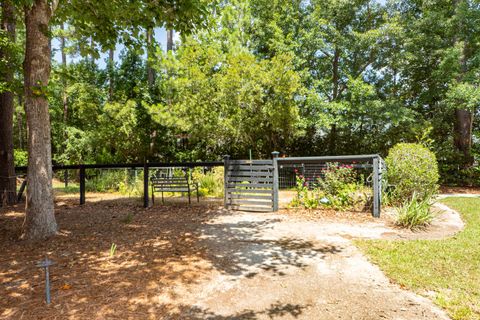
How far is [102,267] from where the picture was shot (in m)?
3.59

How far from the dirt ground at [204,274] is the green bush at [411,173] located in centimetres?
155

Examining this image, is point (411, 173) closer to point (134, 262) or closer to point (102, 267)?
point (134, 262)

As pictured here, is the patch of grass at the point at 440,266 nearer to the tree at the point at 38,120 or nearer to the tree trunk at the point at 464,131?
the tree at the point at 38,120

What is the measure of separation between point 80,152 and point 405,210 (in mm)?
17156

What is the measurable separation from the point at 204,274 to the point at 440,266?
2.98 metres

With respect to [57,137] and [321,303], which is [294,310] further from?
[57,137]

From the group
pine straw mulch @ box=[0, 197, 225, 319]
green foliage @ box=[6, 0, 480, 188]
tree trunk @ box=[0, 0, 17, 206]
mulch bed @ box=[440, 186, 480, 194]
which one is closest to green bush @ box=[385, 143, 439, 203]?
pine straw mulch @ box=[0, 197, 225, 319]

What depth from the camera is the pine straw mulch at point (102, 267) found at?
8.59 ft

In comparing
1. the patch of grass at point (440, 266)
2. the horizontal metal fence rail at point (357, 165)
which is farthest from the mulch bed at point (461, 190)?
the patch of grass at point (440, 266)

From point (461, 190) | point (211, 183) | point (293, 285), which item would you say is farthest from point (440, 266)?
point (461, 190)

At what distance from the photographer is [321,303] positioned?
2742 mm

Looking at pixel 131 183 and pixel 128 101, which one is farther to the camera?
pixel 128 101

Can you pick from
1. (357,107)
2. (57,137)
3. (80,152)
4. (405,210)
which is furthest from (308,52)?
(57,137)

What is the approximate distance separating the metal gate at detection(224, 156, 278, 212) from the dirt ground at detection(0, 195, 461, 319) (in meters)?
1.57
